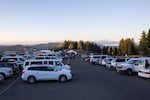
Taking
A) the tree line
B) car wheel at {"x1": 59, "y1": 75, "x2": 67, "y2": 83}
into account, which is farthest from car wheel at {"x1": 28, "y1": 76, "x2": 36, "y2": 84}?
the tree line

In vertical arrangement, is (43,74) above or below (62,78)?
above

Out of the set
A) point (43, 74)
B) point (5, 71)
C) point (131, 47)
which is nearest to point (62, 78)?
point (43, 74)

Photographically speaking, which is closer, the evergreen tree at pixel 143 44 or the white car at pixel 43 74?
the white car at pixel 43 74

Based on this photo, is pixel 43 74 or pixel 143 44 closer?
pixel 43 74

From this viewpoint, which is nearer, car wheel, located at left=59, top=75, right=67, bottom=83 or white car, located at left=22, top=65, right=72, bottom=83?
white car, located at left=22, top=65, right=72, bottom=83

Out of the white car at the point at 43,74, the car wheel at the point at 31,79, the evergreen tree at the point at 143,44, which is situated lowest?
the car wheel at the point at 31,79

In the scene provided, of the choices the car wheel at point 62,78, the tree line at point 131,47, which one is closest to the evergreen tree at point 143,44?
the tree line at point 131,47

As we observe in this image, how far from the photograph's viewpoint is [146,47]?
8119cm

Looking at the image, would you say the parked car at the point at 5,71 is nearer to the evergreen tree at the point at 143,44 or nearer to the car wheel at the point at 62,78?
the car wheel at the point at 62,78

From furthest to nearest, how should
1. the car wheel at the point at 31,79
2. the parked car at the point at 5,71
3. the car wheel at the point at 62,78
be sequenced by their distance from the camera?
the parked car at the point at 5,71 < the car wheel at the point at 62,78 < the car wheel at the point at 31,79

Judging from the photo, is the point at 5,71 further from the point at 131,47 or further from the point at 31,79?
the point at 131,47

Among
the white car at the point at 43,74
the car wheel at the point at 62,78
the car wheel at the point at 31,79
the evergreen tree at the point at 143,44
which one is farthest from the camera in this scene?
the evergreen tree at the point at 143,44

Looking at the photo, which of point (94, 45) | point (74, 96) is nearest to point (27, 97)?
point (74, 96)

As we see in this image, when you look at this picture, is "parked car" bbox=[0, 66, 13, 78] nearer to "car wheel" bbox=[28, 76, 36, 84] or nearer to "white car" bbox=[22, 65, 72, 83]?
"white car" bbox=[22, 65, 72, 83]
